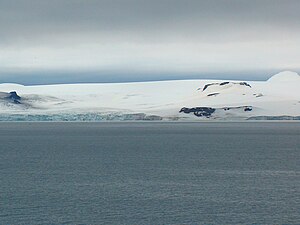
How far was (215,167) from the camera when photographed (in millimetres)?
54406

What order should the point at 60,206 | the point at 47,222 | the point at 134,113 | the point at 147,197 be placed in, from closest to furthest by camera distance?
1. the point at 47,222
2. the point at 60,206
3. the point at 147,197
4. the point at 134,113

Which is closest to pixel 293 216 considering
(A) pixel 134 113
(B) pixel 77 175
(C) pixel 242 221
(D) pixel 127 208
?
(C) pixel 242 221

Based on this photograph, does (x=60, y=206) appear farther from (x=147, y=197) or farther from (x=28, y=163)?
(x=28, y=163)

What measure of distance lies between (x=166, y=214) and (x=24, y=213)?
733 centimetres

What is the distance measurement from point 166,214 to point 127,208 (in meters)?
2.68

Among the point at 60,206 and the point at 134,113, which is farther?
the point at 134,113

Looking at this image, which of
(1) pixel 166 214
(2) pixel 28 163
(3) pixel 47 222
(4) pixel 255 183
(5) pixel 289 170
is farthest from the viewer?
(2) pixel 28 163

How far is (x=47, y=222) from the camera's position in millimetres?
30250

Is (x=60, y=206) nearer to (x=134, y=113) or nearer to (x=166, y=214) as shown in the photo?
(x=166, y=214)

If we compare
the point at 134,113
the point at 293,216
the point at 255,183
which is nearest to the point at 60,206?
the point at 293,216

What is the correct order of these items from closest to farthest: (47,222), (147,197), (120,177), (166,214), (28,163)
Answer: (47,222), (166,214), (147,197), (120,177), (28,163)

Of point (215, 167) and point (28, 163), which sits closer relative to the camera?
point (215, 167)

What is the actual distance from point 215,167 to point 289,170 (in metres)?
6.53

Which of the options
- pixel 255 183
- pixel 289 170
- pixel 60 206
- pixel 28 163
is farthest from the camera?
pixel 28 163
